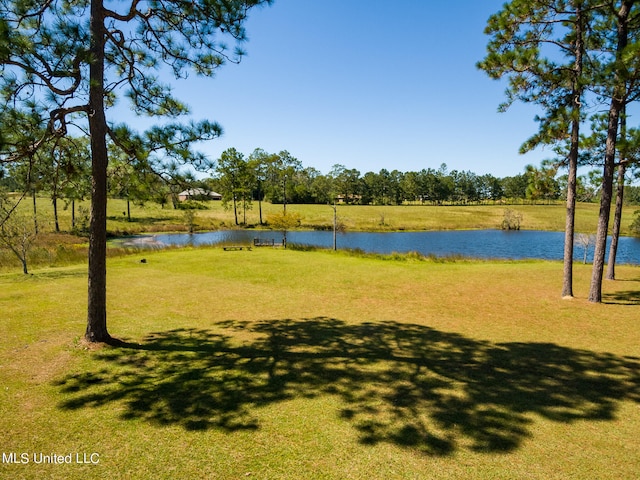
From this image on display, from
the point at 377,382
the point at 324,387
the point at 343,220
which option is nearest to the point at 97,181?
the point at 324,387

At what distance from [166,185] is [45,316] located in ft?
18.5

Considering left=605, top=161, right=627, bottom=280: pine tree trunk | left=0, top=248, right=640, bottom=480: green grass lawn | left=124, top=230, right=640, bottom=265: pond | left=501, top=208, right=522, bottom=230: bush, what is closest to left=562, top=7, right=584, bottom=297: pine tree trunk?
left=0, top=248, right=640, bottom=480: green grass lawn

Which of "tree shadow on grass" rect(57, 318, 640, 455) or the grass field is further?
the grass field

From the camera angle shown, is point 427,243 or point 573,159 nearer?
point 573,159

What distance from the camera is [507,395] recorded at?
19.5 ft

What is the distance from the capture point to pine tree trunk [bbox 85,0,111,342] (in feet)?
23.2

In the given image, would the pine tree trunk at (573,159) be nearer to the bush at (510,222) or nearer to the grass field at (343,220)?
the grass field at (343,220)

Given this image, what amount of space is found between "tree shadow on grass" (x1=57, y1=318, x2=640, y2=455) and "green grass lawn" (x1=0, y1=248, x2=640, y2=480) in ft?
0.12

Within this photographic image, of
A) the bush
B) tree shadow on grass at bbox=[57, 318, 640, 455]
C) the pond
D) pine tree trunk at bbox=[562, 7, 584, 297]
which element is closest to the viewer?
tree shadow on grass at bbox=[57, 318, 640, 455]

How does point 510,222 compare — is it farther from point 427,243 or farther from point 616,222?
point 616,222

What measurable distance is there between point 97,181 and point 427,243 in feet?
141

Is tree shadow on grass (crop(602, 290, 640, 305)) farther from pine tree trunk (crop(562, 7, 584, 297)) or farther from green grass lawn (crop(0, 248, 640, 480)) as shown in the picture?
pine tree trunk (crop(562, 7, 584, 297))

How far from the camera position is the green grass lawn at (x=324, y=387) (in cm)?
429

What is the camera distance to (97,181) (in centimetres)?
730
